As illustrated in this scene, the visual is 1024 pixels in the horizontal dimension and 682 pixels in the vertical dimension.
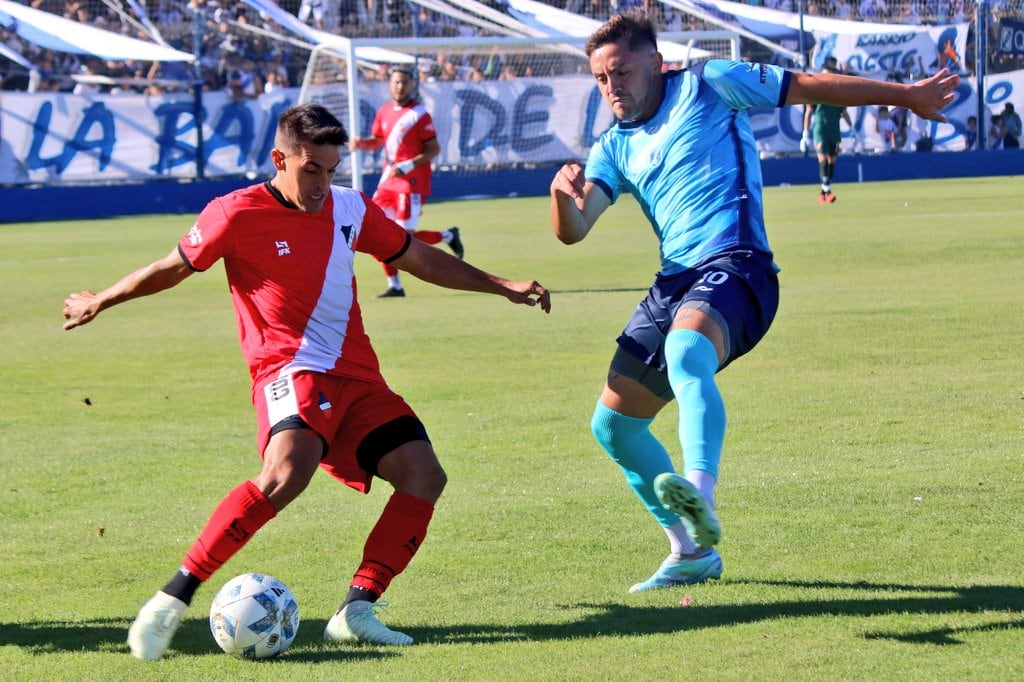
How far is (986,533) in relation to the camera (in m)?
5.82

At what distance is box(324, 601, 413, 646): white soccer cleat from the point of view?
4.76m

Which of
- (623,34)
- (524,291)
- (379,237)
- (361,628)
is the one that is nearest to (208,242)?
(379,237)

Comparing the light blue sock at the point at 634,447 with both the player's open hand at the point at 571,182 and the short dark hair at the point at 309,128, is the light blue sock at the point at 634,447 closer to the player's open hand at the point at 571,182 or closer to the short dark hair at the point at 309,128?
the player's open hand at the point at 571,182

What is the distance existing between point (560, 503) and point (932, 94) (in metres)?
2.54

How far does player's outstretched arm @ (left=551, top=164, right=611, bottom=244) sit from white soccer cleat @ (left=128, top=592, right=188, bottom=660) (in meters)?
1.96

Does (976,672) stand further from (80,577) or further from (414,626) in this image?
(80,577)

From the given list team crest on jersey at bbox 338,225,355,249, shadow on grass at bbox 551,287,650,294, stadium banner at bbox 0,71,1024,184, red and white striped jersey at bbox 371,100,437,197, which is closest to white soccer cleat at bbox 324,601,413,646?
team crest on jersey at bbox 338,225,355,249

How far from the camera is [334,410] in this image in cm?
505

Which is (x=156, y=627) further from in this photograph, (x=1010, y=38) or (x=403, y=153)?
(x=1010, y=38)

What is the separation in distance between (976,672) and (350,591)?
2010 millimetres

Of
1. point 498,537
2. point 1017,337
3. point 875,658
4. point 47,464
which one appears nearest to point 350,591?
point 498,537

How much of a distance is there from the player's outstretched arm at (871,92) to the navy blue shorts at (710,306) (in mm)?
615

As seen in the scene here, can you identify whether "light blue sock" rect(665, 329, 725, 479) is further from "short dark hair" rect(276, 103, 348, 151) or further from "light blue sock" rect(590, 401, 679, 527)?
"short dark hair" rect(276, 103, 348, 151)

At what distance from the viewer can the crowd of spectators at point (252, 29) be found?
107 ft
